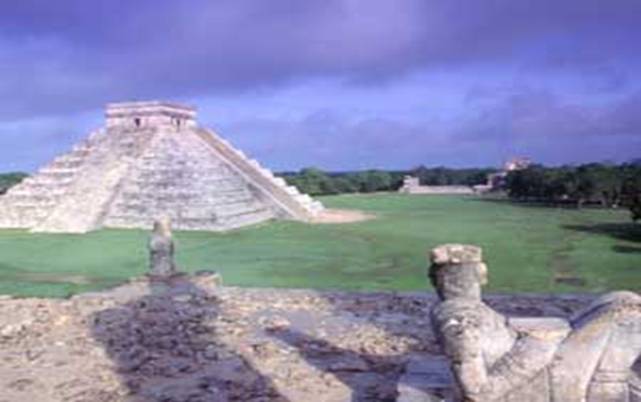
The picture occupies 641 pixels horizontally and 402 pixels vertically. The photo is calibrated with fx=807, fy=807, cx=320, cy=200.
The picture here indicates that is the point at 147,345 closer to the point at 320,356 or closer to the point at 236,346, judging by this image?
the point at 236,346

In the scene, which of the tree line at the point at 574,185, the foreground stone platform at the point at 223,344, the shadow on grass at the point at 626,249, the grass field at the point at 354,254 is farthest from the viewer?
the tree line at the point at 574,185

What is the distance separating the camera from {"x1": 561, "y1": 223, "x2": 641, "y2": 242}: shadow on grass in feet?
81.1

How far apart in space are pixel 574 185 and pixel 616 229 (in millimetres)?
14437

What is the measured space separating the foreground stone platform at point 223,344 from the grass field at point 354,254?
2806 millimetres

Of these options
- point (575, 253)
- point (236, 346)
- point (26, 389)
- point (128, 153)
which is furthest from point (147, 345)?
point (128, 153)

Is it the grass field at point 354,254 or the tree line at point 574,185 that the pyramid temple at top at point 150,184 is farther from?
the tree line at point 574,185

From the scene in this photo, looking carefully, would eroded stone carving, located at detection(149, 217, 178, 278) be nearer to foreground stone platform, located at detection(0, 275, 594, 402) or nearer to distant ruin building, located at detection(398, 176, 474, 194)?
foreground stone platform, located at detection(0, 275, 594, 402)

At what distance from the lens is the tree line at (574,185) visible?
40.1 m

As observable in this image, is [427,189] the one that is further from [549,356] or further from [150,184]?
[549,356]

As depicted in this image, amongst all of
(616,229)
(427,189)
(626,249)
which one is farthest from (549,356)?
(427,189)

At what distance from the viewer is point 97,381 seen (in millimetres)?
8656

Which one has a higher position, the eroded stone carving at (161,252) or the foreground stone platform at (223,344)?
the eroded stone carving at (161,252)

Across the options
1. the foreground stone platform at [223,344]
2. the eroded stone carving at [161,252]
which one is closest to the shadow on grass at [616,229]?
the foreground stone platform at [223,344]

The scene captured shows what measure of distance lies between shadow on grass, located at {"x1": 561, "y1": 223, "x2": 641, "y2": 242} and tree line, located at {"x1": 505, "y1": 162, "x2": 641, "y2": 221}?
294 inches
